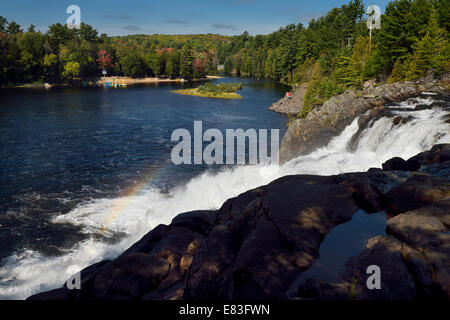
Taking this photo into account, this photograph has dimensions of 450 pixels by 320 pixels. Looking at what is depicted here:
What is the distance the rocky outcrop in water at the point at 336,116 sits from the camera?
1305 inches

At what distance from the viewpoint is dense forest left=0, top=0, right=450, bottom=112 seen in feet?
148

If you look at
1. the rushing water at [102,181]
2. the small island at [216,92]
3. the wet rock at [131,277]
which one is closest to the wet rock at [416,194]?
the wet rock at [131,277]

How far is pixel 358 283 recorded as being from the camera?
8.65 metres

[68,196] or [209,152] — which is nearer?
[68,196]

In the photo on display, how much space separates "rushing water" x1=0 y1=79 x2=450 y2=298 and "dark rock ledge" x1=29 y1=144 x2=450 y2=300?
18.6 ft

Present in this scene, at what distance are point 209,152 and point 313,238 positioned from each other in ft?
91.5

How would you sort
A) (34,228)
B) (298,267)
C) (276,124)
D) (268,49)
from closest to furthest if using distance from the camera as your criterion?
(298,267), (34,228), (276,124), (268,49)

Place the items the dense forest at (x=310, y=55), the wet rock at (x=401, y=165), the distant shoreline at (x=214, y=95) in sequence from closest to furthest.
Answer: the wet rock at (x=401, y=165) → the dense forest at (x=310, y=55) → the distant shoreline at (x=214, y=95)

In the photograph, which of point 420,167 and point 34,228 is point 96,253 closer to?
point 34,228

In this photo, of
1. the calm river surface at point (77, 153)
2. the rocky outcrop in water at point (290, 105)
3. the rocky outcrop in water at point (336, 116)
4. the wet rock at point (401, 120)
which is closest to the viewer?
the calm river surface at point (77, 153)

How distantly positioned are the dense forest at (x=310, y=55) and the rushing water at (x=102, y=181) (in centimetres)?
1743

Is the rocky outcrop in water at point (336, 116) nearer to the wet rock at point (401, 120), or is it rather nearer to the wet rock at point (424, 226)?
the wet rock at point (401, 120)
